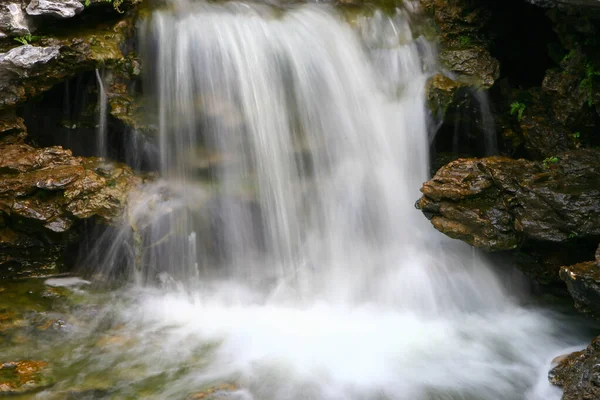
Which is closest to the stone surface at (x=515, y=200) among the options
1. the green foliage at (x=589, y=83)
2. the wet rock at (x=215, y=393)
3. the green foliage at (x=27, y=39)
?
the green foliage at (x=589, y=83)

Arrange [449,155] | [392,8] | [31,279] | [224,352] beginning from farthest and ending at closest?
[392,8], [449,155], [31,279], [224,352]

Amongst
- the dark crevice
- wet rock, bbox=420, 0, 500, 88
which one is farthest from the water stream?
the dark crevice

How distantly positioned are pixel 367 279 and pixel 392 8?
500 centimetres

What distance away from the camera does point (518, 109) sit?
736 centimetres

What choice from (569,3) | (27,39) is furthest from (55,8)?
(569,3)

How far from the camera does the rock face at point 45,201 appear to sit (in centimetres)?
635

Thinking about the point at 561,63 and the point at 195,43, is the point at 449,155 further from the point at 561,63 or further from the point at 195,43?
the point at 195,43

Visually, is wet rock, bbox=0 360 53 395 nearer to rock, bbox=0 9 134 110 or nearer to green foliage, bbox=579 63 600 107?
rock, bbox=0 9 134 110

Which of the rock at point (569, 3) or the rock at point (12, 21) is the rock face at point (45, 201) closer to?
the rock at point (12, 21)

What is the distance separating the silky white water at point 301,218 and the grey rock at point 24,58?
1.47 meters

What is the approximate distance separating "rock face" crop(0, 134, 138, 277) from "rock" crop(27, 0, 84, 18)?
70.6 inches

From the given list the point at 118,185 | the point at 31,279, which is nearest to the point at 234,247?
the point at 118,185

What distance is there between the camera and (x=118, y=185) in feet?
22.8

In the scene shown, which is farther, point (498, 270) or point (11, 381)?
point (498, 270)
